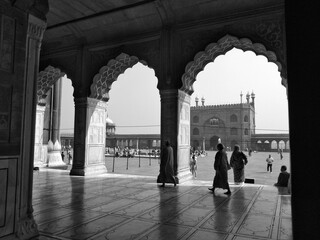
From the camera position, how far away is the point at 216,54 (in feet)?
25.5

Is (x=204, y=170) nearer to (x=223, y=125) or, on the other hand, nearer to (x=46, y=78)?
(x=46, y=78)

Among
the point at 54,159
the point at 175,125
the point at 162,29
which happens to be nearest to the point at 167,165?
the point at 175,125

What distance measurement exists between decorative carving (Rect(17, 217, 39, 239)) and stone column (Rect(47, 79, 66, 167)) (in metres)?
9.66

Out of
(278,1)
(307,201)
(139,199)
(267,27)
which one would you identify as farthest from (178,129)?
(307,201)

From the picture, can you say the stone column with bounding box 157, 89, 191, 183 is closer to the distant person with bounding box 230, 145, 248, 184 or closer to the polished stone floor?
the polished stone floor

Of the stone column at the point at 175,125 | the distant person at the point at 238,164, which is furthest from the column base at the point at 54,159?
the distant person at the point at 238,164

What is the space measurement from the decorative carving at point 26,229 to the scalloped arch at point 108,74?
6.44 metres

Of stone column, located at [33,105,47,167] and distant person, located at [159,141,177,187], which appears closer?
distant person, located at [159,141,177,187]

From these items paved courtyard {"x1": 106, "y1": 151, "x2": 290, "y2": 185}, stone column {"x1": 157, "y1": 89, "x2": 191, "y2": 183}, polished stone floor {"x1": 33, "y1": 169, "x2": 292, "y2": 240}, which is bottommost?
paved courtyard {"x1": 106, "y1": 151, "x2": 290, "y2": 185}

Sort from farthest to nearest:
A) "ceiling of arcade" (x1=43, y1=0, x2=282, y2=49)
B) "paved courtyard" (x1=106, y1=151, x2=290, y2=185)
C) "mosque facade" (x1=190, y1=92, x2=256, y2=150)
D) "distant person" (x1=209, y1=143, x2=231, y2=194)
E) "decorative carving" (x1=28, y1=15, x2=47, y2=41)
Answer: "mosque facade" (x1=190, y1=92, x2=256, y2=150)
"paved courtyard" (x1=106, y1=151, x2=290, y2=185)
"ceiling of arcade" (x1=43, y1=0, x2=282, y2=49)
"distant person" (x1=209, y1=143, x2=231, y2=194)
"decorative carving" (x1=28, y1=15, x2=47, y2=41)

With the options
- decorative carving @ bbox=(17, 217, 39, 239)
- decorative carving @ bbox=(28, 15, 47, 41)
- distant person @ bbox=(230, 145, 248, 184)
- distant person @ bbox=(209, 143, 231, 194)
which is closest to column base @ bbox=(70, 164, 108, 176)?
distant person @ bbox=(209, 143, 231, 194)

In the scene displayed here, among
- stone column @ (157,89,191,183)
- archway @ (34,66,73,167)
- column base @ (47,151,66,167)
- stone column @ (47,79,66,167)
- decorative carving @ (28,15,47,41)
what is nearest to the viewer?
decorative carving @ (28,15,47,41)

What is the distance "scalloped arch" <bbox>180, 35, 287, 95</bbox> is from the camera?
699 cm

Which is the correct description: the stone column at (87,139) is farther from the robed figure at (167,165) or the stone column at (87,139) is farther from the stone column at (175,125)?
the robed figure at (167,165)
